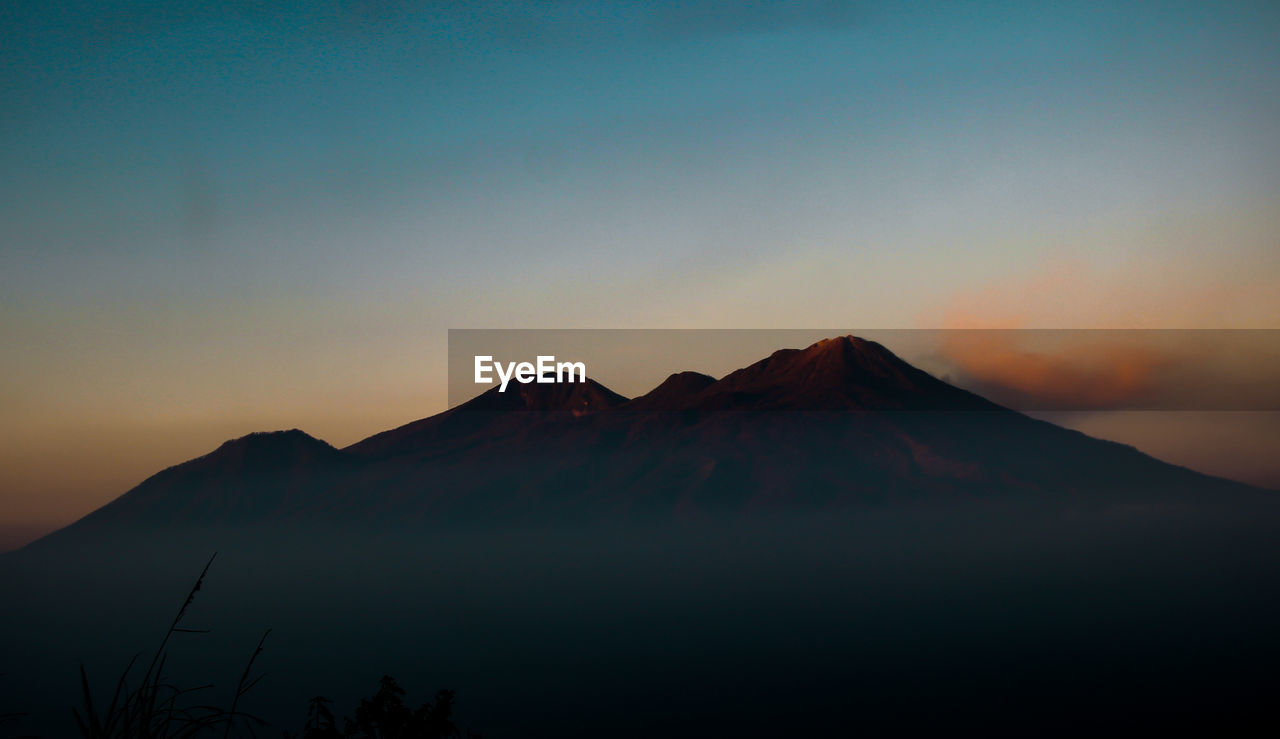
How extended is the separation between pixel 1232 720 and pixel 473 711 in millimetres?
129997

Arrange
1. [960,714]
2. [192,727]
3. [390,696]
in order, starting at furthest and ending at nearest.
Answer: [960,714] < [390,696] < [192,727]

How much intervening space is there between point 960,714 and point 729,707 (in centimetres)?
4116

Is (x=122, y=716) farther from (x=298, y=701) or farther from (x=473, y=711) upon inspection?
(x=298, y=701)

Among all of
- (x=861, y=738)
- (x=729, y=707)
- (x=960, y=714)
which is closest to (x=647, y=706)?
(x=729, y=707)

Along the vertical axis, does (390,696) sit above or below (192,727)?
below

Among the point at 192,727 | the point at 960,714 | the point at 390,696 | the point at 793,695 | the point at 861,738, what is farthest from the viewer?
the point at 793,695

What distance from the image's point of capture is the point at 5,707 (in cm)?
17438

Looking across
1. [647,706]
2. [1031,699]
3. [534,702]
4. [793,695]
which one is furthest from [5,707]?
[1031,699]

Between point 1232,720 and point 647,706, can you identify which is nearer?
point 1232,720

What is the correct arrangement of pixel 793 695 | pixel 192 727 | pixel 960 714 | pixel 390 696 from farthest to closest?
pixel 793 695
pixel 960 714
pixel 390 696
pixel 192 727

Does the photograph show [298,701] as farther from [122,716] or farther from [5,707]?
[122,716]

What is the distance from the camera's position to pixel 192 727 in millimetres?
4875

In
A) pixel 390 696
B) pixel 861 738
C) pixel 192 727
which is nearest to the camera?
pixel 192 727

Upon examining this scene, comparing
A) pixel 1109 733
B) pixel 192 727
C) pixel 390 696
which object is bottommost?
pixel 1109 733
